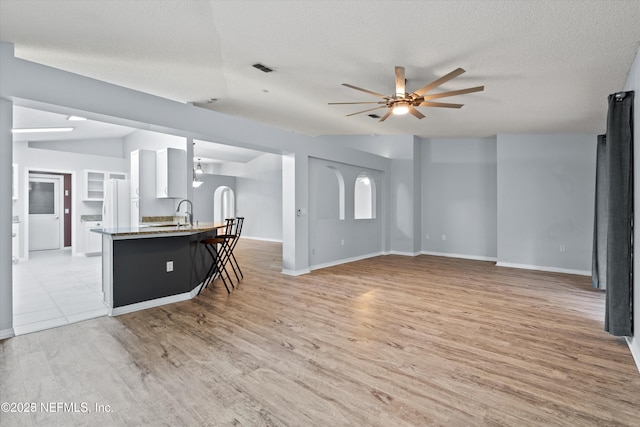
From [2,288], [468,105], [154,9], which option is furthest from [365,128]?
[2,288]

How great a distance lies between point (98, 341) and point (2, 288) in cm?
94

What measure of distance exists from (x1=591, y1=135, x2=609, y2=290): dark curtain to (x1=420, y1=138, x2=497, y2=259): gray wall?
261 centimetres

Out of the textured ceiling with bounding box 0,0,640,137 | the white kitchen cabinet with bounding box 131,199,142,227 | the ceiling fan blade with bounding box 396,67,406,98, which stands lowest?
the white kitchen cabinet with bounding box 131,199,142,227

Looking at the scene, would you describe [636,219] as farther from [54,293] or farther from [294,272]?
[54,293]

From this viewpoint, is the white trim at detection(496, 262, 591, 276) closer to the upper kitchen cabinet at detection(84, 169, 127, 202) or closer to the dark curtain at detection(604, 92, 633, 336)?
the dark curtain at detection(604, 92, 633, 336)

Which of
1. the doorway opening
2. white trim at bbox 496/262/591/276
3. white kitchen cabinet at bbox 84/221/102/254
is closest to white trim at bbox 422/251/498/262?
white trim at bbox 496/262/591/276

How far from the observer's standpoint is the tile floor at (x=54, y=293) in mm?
3291

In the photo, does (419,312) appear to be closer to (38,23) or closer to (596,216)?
(596,216)

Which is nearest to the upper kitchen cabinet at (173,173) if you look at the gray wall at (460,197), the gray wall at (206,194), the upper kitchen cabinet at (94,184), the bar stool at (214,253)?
the bar stool at (214,253)

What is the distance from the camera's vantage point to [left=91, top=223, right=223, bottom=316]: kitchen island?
344 cm

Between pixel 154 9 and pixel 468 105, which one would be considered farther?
pixel 468 105

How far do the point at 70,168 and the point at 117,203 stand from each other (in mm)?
1701

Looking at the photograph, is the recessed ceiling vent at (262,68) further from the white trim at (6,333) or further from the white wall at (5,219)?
the white trim at (6,333)

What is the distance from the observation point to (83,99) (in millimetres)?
3070
